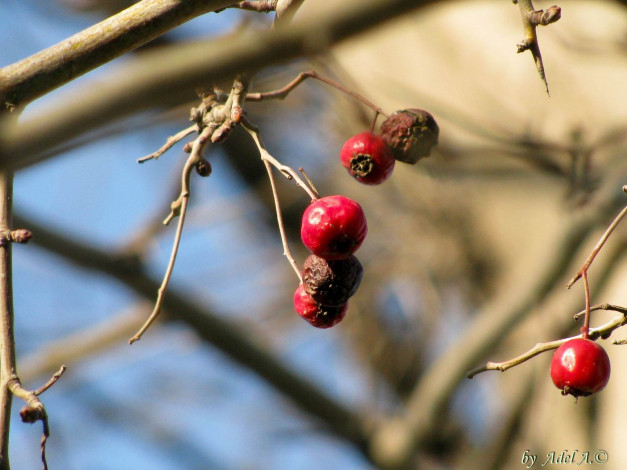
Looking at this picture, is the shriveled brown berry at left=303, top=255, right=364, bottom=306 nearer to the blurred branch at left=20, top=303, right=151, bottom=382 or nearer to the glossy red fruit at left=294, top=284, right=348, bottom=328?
the glossy red fruit at left=294, top=284, right=348, bottom=328

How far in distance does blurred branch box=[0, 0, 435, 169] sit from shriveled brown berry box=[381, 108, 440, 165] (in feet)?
1.72

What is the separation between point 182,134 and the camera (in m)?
1.35

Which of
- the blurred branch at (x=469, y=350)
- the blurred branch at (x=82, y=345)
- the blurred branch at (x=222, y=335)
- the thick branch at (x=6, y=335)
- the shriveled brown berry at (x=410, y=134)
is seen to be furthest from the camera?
the blurred branch at (x=82, y=345)

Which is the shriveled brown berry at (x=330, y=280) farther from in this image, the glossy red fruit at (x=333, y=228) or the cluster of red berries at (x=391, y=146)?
the cluster of red berries at (x=391, y=146)

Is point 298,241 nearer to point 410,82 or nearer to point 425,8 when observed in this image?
point 410,82

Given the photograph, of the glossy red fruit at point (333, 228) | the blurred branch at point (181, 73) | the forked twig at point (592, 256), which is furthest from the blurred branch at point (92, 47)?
the forked twig at point (592, 256)

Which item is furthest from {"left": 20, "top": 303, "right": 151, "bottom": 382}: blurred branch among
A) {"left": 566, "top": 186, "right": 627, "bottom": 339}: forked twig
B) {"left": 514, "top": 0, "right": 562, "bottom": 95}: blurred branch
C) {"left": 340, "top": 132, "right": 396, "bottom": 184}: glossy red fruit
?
{"left": 514, "top": 0, "right": 562, "bottom": 95}: blurred branch

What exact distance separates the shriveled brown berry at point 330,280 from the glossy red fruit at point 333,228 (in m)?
0.03

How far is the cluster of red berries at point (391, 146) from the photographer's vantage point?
1514 mm

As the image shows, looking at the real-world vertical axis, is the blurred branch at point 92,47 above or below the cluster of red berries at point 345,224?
above

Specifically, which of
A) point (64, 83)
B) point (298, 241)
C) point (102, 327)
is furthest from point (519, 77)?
point (64, 83)

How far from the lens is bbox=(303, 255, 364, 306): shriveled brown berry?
1.36 metres

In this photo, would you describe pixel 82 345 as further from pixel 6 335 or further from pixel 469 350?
pixel 6 335

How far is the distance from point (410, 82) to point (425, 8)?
11.9 feet
